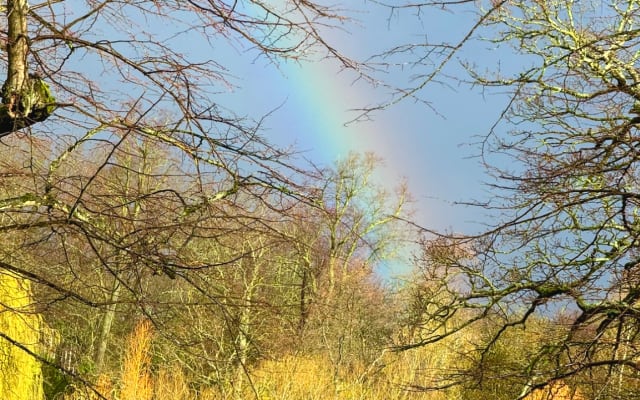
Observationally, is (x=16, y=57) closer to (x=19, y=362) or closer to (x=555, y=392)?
(x=555, y=392)

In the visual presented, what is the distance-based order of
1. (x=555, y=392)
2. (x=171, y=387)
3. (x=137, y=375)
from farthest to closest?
(x=171, y=387), (x=137, y=375), (x=555, y=392)

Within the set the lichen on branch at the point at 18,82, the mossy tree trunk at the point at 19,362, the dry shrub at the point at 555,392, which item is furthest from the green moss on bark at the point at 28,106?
the mossy tree trunk at the point at 19,362

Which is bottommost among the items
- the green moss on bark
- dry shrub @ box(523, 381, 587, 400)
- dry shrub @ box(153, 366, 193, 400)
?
dry shrub @ box(153, 366, 193, 400)

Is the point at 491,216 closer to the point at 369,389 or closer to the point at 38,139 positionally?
the point at 38,139

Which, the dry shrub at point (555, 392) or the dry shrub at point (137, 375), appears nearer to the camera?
the dry shrub at point (555, 392)

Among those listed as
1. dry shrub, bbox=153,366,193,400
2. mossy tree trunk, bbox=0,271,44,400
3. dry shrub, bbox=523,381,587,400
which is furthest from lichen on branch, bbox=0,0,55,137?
dry shrub, bbox=153,366,193,400

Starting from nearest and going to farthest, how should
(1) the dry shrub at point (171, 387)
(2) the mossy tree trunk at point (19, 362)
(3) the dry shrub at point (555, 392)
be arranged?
(3) the dry shrub at point (555, 392) → (2) the mossy tree trunk at point (19, 362) → (1) the dry shrub at point (171, 387)

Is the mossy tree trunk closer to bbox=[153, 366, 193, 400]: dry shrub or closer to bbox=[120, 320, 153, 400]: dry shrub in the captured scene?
bbox=[120, 320, 153, 400]: dry shrub

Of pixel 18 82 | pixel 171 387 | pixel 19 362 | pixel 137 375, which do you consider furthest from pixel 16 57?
pixel 171 387

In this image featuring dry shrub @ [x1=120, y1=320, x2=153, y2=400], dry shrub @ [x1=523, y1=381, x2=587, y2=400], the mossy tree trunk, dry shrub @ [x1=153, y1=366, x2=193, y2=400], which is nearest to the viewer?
dry shrub @ [x1=523, y1=381, x2=587, y2=400]

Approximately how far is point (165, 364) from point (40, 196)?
8.22m

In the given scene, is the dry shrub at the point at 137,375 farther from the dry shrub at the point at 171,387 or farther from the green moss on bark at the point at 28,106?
the green moss on bark at the point at 28,106

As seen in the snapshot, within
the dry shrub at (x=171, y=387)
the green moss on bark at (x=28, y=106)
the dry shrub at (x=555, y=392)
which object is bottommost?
the dry shrub at (x=171, y=387)

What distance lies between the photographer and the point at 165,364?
34.0 ft
